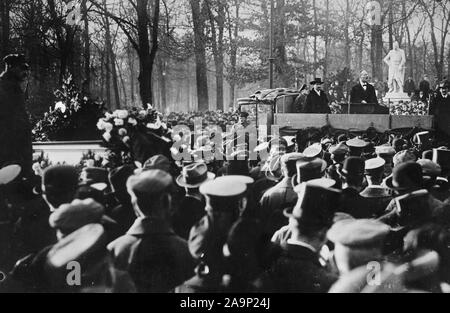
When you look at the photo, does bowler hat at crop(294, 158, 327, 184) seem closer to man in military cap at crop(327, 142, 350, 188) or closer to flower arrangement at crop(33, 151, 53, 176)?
man in military cap at crop(327, 142, 350, 188)

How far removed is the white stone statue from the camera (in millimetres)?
6162

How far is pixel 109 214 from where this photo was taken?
2785mm

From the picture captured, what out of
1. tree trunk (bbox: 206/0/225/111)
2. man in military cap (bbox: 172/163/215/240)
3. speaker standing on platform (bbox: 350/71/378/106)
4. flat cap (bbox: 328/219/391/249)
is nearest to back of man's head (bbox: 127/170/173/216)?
man in military cap (bbox: 172/163/215/240)

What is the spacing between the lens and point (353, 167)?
2838 mm

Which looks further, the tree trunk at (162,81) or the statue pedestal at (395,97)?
the statue pedestal at (395,97)

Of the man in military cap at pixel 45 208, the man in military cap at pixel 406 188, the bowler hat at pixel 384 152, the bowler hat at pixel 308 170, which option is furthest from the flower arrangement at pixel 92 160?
the bowler hat at pixel 384 152

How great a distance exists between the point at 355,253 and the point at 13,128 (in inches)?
97.0

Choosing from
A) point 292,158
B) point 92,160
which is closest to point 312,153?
point 292,158

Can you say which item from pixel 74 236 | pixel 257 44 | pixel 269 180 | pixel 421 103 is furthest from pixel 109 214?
pixel 421 103

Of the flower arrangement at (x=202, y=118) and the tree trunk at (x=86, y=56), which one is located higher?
the tree trunk at (x=86, y=56)

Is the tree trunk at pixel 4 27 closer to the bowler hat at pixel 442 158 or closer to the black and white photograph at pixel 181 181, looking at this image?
the black and white photograph at pixel 181 181

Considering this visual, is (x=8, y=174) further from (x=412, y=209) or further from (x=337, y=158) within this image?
(x=412, y=209)

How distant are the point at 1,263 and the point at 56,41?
1935mm

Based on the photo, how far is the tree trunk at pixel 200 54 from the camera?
3.74 meters
